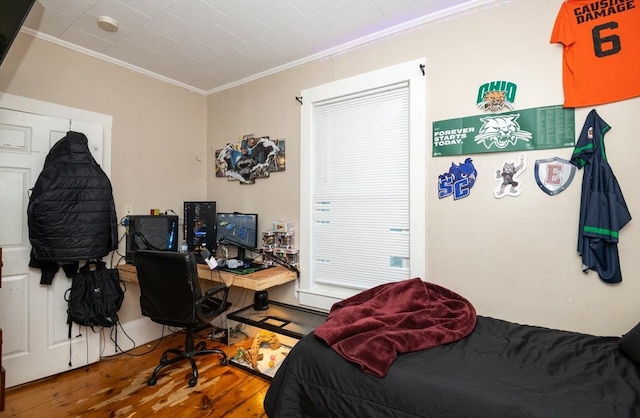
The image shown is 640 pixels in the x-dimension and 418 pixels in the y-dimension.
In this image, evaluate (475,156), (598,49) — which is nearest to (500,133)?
(475,156)

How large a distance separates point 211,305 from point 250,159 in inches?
59.2

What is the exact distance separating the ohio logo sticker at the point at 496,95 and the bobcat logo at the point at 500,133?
0.08 metres

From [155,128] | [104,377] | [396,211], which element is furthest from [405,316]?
[155,128]

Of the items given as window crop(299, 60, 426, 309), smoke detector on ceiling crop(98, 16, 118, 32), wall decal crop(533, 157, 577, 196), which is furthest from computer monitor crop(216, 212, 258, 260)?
wall decal crop(533, 157, 577, 196)

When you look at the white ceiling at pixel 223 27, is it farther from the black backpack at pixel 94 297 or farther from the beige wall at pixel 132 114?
the black backpack at pixel 94 297

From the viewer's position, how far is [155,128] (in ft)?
10.2

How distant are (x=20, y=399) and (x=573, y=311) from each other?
370 centimetres

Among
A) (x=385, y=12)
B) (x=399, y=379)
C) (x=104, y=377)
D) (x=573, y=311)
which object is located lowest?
(x=104, y=377)

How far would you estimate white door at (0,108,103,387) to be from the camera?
221 cm

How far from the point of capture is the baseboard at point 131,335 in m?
2.71

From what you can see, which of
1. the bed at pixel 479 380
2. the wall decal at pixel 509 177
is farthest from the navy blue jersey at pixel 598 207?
the bed at pixel 479 380

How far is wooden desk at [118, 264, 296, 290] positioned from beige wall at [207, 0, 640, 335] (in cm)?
122

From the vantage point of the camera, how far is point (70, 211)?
231 cm

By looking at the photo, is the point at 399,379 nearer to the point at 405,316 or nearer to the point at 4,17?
the point at 405,316
